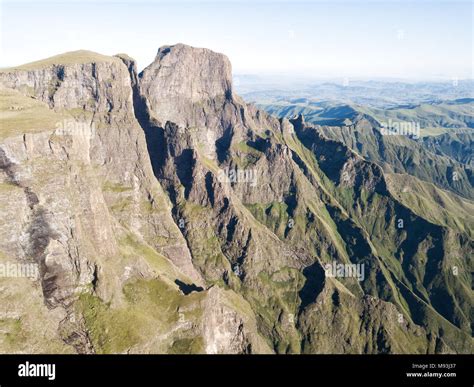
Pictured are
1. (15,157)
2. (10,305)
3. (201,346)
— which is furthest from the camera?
(201,346)

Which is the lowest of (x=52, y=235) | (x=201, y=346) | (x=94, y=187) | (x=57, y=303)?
(x=201, y=346)

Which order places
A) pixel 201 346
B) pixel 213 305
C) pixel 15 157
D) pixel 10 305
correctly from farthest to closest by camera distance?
pixel 213 305
pixel 201 346
pixel 15 157
pixel 10 305
